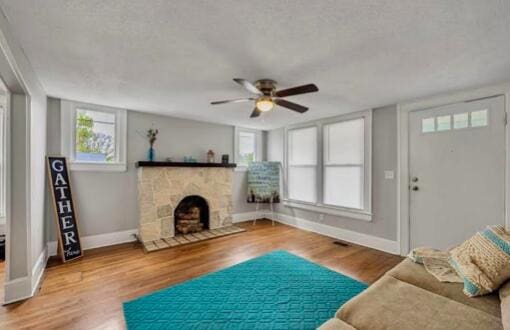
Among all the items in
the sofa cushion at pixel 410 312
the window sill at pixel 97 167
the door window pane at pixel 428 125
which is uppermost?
the door window pane at pixel 428 125

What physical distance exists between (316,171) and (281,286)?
268 centimetres

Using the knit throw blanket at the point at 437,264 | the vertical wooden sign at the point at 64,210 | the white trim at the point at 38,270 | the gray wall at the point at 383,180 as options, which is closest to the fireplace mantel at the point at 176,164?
the vertical wooden sign at the point at 64,210

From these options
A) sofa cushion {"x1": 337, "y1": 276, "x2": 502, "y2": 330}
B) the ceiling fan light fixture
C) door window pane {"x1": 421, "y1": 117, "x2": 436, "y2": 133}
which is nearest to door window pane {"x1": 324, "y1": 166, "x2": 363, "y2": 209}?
door window pane {"x1": 421, "y1": 117, "x2": 436, "y2": 133}

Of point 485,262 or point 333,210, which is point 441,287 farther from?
point 333,210

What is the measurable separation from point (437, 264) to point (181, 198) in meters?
3.76

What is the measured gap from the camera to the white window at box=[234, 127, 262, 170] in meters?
5.43

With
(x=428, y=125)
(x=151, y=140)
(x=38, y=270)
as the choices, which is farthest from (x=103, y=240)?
(x=428, y=125)

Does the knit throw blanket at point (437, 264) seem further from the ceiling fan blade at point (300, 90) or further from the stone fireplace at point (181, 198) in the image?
the stone fireplace at point (181, 198)

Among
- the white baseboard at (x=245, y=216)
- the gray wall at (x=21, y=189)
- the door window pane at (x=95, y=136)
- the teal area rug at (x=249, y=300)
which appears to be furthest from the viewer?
the white baseboard at (x=245, y=216)

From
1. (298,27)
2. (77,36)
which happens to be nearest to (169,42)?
(77,36)

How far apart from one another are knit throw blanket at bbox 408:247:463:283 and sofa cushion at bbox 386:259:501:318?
40 mm

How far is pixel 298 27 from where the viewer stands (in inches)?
64.2

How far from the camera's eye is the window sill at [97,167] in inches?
140

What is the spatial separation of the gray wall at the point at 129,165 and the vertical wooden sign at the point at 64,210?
0.20 metres
